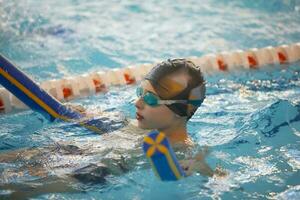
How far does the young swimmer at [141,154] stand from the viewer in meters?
2.86

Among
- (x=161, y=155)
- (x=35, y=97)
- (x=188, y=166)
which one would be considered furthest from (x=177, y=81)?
(x=35, y=97)

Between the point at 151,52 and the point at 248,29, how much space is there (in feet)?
6.96

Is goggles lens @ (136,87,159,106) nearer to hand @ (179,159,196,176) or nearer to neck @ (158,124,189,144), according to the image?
neck @ (158,124,189,144)

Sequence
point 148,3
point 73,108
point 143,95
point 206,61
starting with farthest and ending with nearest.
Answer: point 148,3 < point 206,61 < point 73,108 < point 143,95

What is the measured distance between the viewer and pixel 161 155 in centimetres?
203

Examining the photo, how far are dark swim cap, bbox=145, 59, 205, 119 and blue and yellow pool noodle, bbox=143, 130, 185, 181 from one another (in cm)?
85

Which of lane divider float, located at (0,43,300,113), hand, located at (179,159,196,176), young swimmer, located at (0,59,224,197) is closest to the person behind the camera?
hand, located at (179,159,196,176)

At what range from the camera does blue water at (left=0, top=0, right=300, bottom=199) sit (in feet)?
9.77

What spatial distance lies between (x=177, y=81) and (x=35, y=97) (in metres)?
1.05

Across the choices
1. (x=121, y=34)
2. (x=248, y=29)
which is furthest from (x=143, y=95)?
(x=248, y=29)

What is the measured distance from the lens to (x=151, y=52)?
691cm

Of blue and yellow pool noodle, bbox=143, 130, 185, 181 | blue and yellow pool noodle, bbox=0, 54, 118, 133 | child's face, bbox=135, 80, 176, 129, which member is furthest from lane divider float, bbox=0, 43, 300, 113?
blue and yellow pool noodle, bbox=143, 130, 185, 181

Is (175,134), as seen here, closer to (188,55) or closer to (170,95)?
(170,95)

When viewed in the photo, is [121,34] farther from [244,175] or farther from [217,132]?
[244,175]
